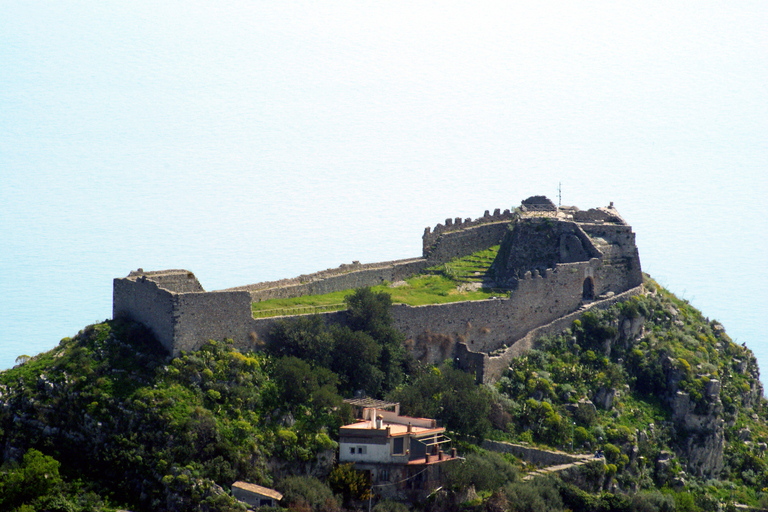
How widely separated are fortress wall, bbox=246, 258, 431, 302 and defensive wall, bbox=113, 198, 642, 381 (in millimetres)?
67

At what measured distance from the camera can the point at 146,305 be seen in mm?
83938

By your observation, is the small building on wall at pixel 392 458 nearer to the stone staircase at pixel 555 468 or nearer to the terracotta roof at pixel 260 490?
the stone staircase at pixel 555 468

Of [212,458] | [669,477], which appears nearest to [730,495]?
[669,477]

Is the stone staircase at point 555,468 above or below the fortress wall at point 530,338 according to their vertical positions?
below

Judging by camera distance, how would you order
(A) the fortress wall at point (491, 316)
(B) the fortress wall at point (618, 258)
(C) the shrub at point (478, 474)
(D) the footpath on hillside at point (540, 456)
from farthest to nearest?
(B) the fortress wall at point (618, 258) → (A) the fortress wall at point (491, 316) → (D) the footpath on hillside at point (540, 456) → (C) the shrub at point (478, 474)

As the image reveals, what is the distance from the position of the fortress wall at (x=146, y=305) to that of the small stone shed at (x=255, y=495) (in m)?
9.77

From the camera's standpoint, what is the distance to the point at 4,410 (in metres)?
80.7

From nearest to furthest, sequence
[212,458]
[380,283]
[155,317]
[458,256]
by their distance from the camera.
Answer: [212,458] → [155,317] → [380,283] → [458,256]

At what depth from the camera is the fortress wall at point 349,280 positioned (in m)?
91.3

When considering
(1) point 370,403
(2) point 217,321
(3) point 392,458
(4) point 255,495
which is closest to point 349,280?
(1) point 370,403

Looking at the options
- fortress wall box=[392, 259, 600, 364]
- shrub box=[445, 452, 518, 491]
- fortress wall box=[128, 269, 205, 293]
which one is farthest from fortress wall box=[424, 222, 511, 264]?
shrub box=[445, 452, 518, 491]

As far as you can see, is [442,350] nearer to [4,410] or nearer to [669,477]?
[669,477]

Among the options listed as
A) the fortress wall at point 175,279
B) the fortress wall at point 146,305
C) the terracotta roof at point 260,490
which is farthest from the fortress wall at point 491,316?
the terracotta roof at point 260,490

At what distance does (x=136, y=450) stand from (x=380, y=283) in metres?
26.0
